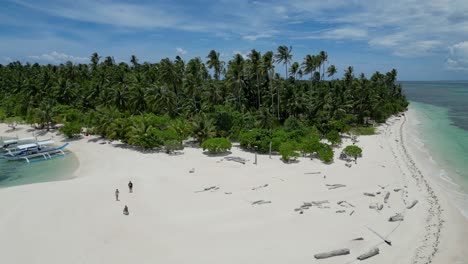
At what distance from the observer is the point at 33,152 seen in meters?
41.2

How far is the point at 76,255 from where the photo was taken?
16.9 meters

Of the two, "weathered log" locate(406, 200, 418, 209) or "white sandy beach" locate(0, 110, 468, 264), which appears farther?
"weathered log" locate(406, 200, 418, 209)

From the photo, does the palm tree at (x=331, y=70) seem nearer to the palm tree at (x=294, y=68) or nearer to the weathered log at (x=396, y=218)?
the palm tree at (x=294, y=68)

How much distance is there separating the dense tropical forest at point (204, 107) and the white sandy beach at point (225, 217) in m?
6.10

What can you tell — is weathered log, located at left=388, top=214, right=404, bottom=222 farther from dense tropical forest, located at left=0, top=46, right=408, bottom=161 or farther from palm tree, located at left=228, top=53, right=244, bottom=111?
palm tree, located at left=228, top=53, right=244, bottom=111

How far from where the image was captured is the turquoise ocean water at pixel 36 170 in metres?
→ 31.5

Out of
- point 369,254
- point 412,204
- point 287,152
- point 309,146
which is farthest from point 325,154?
point 369,254

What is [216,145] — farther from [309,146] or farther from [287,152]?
[309,146]

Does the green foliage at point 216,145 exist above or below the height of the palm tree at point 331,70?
below

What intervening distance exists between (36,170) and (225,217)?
2624cm

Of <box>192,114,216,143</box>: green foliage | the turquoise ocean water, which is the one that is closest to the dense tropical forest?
<box>192,114,216,143</box>: green foliage

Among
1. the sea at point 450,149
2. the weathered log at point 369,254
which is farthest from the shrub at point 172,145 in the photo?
the sea at point 450,149

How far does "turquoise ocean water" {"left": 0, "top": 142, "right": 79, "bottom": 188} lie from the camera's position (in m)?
31.5

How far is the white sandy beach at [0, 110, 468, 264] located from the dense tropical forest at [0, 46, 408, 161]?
6101mm
